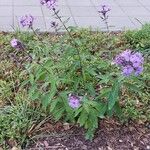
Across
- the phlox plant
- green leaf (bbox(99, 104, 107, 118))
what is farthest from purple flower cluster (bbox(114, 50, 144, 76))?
green leaf (bbox(99, 104, 107, 118))

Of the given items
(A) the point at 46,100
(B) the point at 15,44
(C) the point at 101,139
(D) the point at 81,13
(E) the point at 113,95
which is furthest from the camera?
(D) the point at 81,13

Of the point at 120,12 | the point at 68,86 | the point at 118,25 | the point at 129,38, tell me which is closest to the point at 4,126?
the point at 68,86

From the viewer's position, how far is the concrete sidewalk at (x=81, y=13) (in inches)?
242

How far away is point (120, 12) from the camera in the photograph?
6836 mm

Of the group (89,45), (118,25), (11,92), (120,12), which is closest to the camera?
(11,92)

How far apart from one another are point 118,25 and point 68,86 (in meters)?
2.64

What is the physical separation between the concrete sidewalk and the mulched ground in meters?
2.43

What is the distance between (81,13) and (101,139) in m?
3.42

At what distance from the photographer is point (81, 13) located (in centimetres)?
667

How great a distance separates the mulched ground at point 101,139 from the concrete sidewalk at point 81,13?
2433 mm

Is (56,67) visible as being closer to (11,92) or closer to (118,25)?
(11,92)

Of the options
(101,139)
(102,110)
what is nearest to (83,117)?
(102,110)

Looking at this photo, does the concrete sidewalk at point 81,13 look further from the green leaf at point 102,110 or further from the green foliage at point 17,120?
the green leaf at point 102,110

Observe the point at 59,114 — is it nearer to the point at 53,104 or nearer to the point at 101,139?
the point at 53,104
